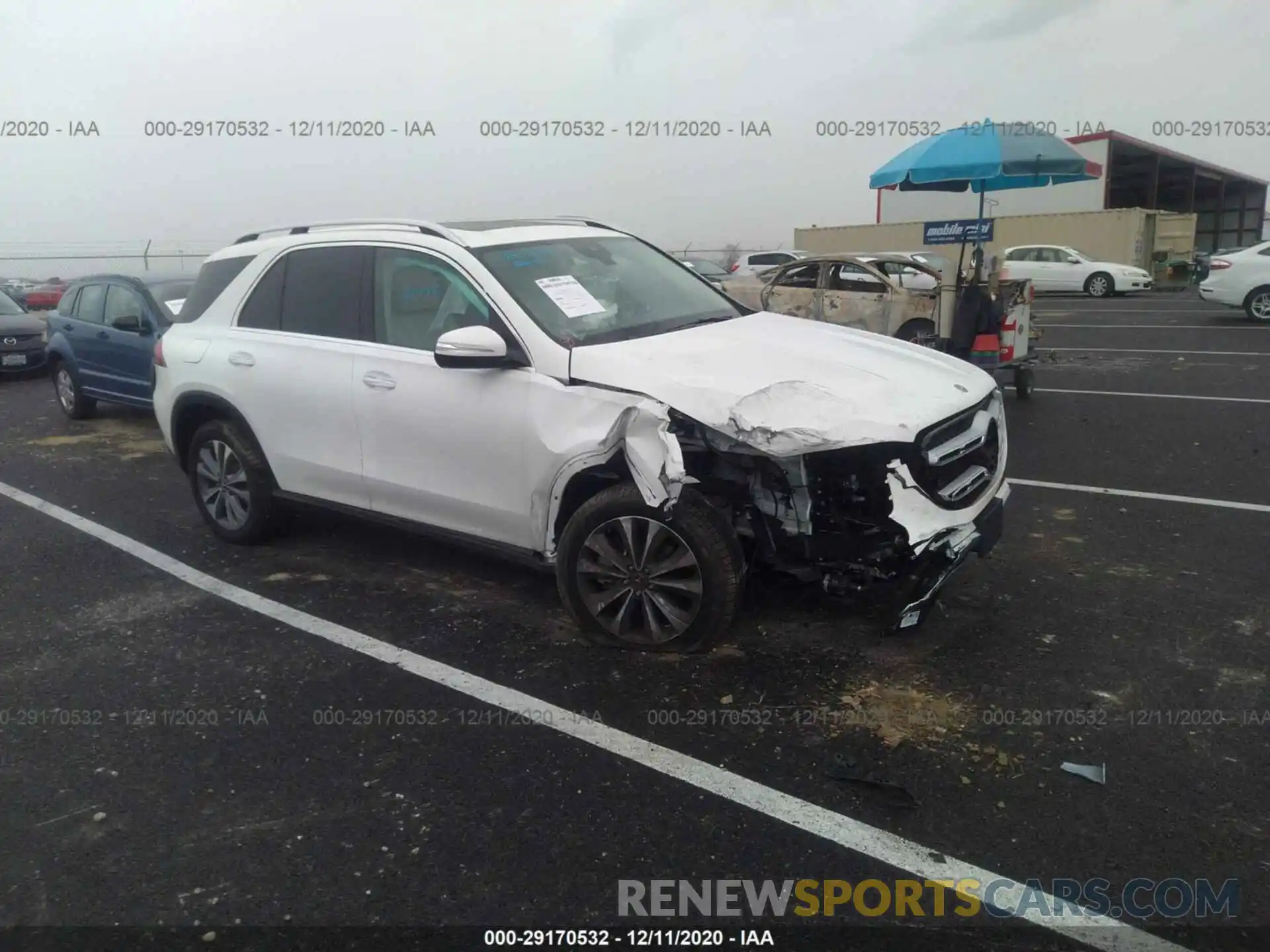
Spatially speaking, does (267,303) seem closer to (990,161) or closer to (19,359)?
(990,161)

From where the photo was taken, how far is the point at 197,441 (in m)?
5.72

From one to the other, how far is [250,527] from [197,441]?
639 millimetres

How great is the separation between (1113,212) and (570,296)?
27580mm

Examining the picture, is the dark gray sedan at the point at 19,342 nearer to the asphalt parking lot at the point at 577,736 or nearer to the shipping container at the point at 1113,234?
the asphalt parking lot at the point at 577,736

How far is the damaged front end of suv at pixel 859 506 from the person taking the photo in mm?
3637

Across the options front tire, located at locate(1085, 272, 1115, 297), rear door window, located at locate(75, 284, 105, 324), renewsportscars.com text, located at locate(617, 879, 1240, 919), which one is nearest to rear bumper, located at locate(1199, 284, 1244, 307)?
front tire, located at locate(1085, 272, 1115, 297)

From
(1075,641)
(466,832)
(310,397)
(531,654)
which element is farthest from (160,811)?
(1075,641)

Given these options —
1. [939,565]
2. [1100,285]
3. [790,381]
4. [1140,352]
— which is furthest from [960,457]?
[1100,285]

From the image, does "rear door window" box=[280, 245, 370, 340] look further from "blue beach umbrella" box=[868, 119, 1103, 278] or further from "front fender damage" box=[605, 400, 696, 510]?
"blue beach umbrella" box=[868, 119, 1103, 278]

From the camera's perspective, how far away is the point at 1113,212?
27.3 m

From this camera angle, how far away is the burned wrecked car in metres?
11.2

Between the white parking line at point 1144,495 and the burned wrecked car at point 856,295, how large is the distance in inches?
173

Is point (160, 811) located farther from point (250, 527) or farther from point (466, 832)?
point (250, 527)

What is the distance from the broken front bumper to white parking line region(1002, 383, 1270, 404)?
22.4 ft
